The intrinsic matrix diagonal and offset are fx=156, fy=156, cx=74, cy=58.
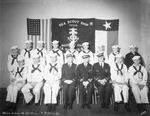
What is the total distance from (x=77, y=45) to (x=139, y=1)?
Answer: 149cm

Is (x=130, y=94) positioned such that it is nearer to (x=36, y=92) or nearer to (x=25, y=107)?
(x=36, y=92)

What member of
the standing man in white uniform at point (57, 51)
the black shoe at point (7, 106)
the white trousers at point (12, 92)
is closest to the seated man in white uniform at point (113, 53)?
the standing man in white uniform at point (57, 51)

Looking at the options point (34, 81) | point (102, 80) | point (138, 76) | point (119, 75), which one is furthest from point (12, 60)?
point (138, 76)

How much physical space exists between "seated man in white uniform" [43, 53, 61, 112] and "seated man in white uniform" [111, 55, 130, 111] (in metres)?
1.13

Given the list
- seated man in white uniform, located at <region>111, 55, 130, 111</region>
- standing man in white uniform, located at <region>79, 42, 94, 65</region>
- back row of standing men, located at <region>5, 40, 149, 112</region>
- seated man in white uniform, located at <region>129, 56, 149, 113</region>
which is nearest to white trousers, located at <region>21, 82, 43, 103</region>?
back row of standing men, located at <region>5, 40, 149, 112</region>

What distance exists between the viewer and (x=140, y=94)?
9.93 ft

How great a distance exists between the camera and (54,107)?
2.92 meters

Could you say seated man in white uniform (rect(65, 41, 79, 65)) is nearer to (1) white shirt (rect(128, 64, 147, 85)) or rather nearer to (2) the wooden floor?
(2) the wooden floor

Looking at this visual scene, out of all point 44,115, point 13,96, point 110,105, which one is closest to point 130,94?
point 110,105

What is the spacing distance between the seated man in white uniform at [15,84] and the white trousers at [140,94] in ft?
7.25

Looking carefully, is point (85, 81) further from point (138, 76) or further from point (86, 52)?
point (138, 76)

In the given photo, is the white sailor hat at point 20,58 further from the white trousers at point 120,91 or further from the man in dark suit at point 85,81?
the white trousers at point 120,91

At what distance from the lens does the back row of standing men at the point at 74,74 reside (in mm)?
3010

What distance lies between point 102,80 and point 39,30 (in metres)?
1.67
